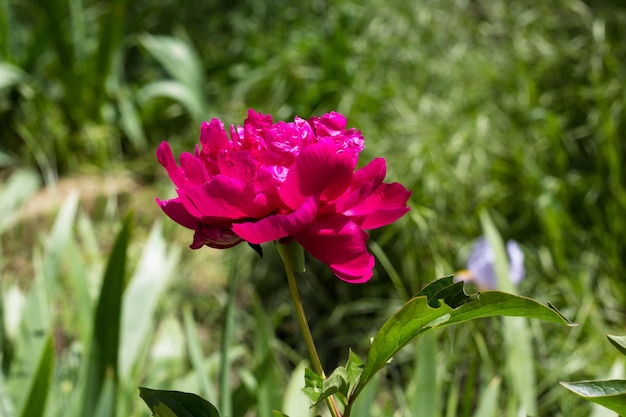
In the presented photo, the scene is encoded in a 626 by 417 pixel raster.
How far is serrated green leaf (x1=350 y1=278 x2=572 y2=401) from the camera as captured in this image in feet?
1.71

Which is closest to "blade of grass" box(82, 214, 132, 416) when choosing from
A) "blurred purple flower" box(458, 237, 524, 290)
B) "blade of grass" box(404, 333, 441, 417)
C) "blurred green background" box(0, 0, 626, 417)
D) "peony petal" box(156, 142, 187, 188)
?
"blurred green background" box(0, 0, 626, 417)

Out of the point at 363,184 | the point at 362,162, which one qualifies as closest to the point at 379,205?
the point at 363,184

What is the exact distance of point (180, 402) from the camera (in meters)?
0.56

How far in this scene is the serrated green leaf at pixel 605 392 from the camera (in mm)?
539

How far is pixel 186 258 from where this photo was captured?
2516mm

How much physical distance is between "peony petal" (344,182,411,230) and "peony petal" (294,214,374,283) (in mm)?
24

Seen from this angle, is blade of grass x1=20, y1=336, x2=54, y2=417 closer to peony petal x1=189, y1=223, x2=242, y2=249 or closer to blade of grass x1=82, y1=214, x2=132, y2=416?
blade of grass x1=82, y1=214, x2=132, y2=416

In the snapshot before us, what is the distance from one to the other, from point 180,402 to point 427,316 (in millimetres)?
172

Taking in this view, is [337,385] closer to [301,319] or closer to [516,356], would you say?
A: [301,319]

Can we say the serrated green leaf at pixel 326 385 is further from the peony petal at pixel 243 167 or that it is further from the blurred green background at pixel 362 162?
the blurred green background at pixel 362 162

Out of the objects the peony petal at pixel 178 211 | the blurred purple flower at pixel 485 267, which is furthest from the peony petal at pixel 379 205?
the blurred purple flower at pixel 485 267

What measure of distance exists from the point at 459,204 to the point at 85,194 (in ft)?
4.40

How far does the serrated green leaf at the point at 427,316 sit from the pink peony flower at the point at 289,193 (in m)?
0.04

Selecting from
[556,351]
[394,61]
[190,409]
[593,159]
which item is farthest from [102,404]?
[394,61]
